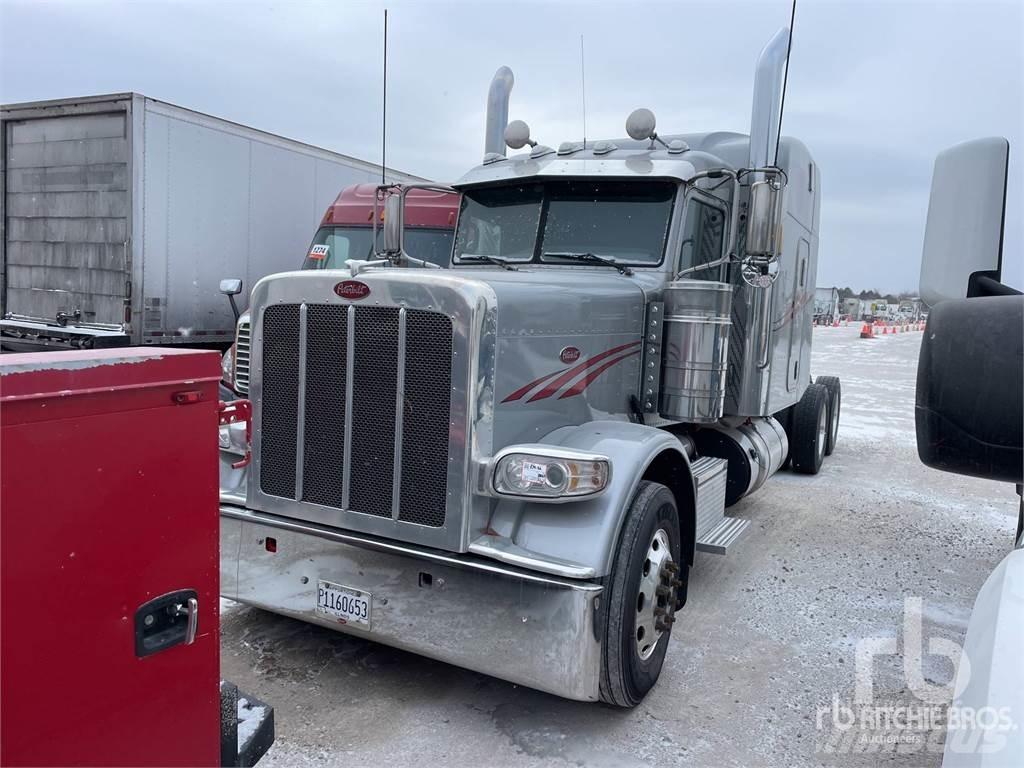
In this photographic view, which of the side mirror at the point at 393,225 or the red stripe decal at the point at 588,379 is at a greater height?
the side mirror at the point at 393,225

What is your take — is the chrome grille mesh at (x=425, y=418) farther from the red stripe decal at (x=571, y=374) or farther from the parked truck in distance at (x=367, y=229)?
the parked truck in distance at (x=367, y=229)

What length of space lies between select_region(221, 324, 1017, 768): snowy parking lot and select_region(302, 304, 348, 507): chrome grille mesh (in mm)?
1012

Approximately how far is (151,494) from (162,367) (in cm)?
28

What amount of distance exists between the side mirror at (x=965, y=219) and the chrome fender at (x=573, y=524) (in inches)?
68.4

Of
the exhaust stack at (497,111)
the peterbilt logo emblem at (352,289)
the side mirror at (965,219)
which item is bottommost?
the peterbilt logo emblem at (352,289)

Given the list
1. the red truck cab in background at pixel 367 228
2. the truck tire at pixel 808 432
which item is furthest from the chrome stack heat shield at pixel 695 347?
the red truck cab in background at pixel 367 228

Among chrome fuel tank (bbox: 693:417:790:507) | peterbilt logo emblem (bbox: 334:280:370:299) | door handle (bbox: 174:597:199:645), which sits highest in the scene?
peterbilt logo emblem (bbox: 334:280:370:299)

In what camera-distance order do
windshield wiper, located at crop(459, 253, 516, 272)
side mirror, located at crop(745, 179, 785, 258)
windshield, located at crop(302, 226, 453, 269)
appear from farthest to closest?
windshield, located at crop(302, 226, 453, 269), windshield wiper, located at crop(459, 253, 516, 272), side mirror, located at crop(745, 179, 785, 258)

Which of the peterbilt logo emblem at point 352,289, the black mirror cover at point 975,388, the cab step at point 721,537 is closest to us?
the black mirror cover at point 975,388

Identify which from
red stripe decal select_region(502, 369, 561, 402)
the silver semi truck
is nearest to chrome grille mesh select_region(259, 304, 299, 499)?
red stripe decal select_region(502, 369, 561, 402)

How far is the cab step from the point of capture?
4672 mm

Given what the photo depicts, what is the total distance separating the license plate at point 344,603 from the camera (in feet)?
11.6

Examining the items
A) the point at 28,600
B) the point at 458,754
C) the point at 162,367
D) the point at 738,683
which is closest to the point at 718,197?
the point at 738,683

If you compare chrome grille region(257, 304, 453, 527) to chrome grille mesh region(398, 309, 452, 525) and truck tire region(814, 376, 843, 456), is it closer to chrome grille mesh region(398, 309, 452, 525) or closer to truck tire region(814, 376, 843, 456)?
chrome grille mesh region(398, 309, 452, 525)
